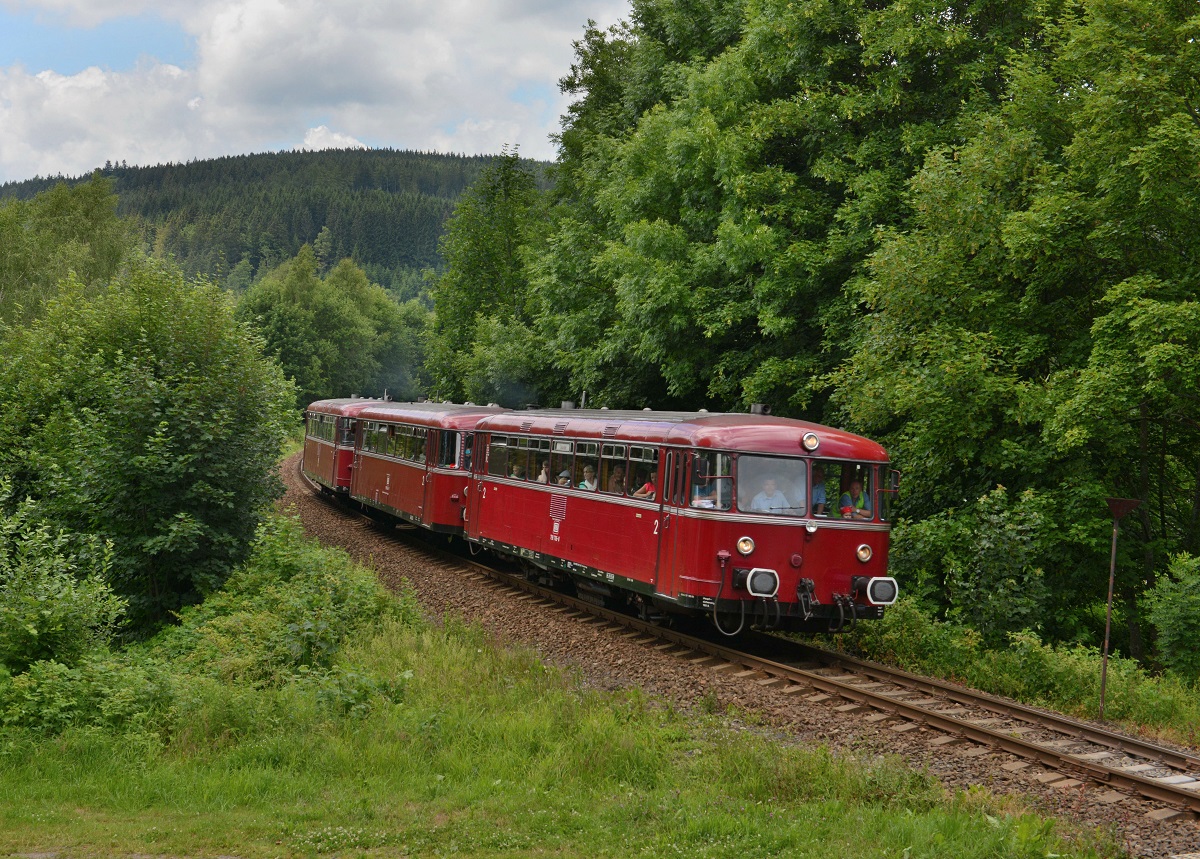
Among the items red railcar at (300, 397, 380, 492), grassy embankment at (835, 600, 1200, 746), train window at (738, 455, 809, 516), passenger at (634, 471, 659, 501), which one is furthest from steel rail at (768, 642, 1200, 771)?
red railcar at (300, 397, 380, 492)

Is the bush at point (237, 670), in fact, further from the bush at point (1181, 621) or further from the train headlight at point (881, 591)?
the bush at point (1181, 621)

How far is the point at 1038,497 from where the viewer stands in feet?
49.7

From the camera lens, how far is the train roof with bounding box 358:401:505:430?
22.5 meters

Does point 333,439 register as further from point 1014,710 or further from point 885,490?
point 1014,710

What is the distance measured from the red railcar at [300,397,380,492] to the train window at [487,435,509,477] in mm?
10878

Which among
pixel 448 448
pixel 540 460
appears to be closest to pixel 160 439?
pixel 540 460

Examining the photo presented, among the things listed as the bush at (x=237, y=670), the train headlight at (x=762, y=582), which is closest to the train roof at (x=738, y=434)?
the train headlight at (x=762, y=582)

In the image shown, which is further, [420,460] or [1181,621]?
[420,460]

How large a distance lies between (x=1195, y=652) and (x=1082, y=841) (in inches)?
282

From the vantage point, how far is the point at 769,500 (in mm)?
13008

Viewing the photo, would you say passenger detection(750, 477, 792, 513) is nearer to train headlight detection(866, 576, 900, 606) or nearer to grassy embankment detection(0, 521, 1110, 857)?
train headlight detection(866, 576, 900, 606)

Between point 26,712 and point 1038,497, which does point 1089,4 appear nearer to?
point 1038,497

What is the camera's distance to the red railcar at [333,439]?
31.9 metres

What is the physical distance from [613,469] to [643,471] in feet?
3.39
